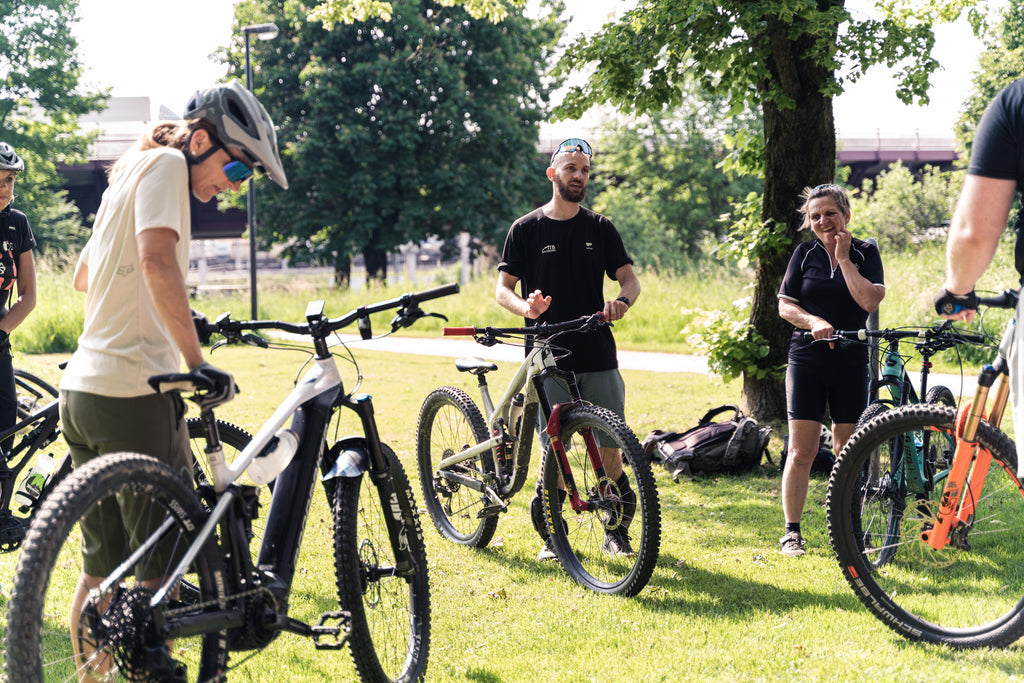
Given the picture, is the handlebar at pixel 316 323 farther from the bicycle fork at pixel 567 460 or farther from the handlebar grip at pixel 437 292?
the bicycle fork at pixel 567 460

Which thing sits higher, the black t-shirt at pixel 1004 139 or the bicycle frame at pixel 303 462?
the black t-shirt at pixel 1004 139

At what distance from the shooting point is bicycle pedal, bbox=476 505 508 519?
5.18 meters

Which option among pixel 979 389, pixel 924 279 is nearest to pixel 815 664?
pixel 979 389

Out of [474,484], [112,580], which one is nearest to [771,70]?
[474,484]

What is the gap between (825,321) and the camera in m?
4.96

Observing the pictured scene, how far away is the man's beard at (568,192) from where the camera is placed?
5.21m

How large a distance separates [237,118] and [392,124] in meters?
29.1

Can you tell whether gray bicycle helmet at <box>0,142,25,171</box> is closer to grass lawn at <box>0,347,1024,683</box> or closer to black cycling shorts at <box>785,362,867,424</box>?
Answer: grass lawn at <box>0,347,1024,683</box>

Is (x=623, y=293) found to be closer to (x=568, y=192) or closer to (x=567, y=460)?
(x=568, y=192)

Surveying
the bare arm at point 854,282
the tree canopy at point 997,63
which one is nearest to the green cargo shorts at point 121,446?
the bare arm at point 854,282

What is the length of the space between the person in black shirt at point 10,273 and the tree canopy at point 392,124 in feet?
86.6

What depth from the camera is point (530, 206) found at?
35.4m

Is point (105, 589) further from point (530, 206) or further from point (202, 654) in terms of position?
point (530, 206)

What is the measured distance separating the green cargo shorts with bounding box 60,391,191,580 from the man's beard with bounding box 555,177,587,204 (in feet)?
8.95
